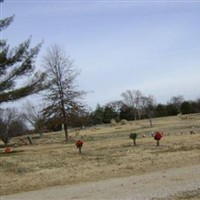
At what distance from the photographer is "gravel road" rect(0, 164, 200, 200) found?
35.0 ft

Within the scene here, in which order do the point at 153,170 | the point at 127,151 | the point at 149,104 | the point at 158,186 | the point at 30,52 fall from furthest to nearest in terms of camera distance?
the point at 149,104
the point at 30,52
the point at 127,151
the point at 153,170
the point at 158,186

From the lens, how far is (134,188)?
462 inches

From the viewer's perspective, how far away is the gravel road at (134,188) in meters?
10.7

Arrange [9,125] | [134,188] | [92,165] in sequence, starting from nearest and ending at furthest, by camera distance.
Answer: [134,188] < [92,165] < [9,125]

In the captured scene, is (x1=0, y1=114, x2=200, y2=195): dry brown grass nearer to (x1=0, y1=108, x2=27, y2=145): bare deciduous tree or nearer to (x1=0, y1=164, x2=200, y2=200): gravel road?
(x1=0, y1=164, x2=200, y2=200): gravel road

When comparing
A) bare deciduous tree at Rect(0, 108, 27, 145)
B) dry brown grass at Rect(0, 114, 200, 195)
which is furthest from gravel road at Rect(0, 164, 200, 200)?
bare deciduous tree at Rect(0, 108, 27, 145)

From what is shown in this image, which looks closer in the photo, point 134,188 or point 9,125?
point 134,188

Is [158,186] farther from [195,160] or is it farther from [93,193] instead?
[195,160]

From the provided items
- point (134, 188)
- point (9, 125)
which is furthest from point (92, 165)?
point (9, 125)

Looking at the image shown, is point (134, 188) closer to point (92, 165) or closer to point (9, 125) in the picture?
point (92, 165)

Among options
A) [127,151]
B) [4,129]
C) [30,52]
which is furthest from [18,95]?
[4,129]

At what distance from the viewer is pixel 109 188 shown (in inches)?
480

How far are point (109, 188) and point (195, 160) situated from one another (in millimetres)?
5150

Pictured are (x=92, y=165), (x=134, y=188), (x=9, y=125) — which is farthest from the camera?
(x=9, y=125)
